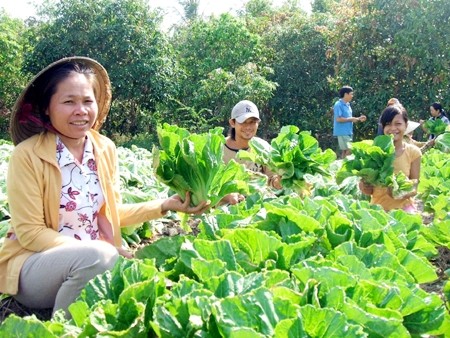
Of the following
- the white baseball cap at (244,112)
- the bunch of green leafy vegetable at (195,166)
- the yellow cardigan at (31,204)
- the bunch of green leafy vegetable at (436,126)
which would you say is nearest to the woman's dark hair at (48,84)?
the yellow cardigan at (31,204)

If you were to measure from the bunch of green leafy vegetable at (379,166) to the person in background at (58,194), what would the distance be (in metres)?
1.75

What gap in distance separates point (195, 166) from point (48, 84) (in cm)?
80

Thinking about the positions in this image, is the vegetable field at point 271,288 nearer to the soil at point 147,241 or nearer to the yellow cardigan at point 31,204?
the yellow cardigan at point 31,204

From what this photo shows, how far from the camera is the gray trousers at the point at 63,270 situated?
2436 mm

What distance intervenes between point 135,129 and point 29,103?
46.9 feet

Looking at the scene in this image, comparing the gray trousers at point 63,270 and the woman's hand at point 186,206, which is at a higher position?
the woman's hand at point 186,206

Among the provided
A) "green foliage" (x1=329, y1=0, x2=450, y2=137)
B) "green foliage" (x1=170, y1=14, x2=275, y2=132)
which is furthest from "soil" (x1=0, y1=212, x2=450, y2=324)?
"green foliage" (x1=329, y1=0, x2=450, y2=137)

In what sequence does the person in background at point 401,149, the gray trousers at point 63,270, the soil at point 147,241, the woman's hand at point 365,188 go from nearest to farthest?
the gray trousers at point 63,270 → the soil at point 147,241 → the woman's hand at point 365,188 → the person in background at point 401,149

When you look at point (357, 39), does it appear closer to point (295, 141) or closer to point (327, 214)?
point (295, 141)

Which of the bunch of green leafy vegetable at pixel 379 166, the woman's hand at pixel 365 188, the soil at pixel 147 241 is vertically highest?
the bunch of green leafy vegetable at pixel 379 166

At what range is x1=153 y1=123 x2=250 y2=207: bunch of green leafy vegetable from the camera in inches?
115

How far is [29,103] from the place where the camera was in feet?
9.02

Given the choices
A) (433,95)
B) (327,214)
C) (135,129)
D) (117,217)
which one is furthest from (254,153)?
(135,129)

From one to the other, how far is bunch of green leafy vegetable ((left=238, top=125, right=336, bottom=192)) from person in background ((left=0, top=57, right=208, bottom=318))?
1.32 m
